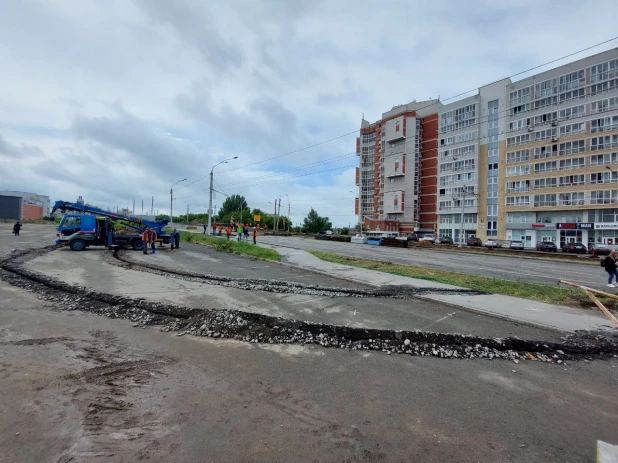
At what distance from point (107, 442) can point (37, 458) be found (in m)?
0.50

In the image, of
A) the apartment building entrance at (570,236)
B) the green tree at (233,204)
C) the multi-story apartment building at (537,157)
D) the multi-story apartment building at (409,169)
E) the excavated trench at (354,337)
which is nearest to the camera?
the excavated trench at (354,337)

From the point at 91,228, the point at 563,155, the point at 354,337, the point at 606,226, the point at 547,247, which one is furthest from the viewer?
the point at 563,155

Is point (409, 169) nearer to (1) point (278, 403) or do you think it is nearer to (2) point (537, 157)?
(2) point (537, 157)

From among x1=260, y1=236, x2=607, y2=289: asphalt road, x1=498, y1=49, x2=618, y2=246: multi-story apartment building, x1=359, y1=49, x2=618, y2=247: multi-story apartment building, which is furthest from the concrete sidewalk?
x1=498, y1=49, x2=618, y2=246: multi-story apartment building

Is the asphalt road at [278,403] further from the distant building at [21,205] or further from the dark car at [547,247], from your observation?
the distant building at [21,205]

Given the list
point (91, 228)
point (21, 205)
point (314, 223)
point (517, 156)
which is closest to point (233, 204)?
point (314, 223)

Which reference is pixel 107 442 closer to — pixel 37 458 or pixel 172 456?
pixel 37 458

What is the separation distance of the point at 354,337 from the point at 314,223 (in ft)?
332

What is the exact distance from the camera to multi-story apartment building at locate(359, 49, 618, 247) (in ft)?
159

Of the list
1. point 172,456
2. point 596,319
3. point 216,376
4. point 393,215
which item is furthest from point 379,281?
point 393,215

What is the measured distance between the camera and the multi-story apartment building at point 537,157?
48.5 metres

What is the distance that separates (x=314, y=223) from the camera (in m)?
107

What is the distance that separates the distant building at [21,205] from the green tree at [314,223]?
313 feet

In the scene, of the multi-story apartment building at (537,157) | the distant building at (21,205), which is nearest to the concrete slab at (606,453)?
the multi-story apartment building at (537,157)
